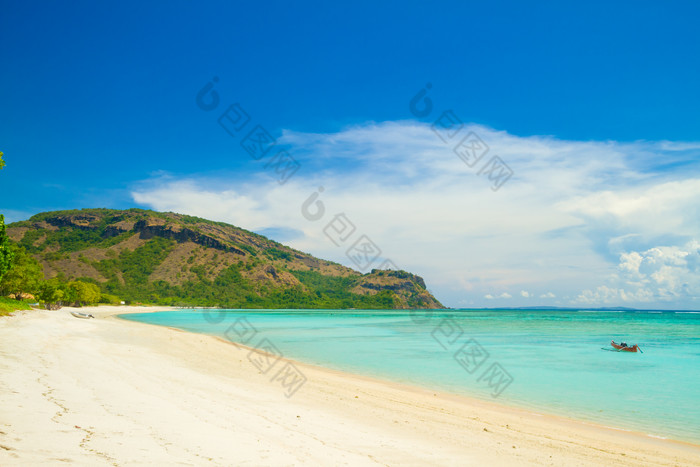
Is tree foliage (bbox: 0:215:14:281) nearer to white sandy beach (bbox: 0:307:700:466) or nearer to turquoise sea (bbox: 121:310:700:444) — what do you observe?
white sandy beach (bbox: 0:307:700:466)

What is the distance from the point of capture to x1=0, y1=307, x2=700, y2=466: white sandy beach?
246 inches

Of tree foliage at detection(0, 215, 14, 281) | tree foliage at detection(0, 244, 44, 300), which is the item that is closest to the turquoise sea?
tree foliage at detection(0, 215, 14, 281)

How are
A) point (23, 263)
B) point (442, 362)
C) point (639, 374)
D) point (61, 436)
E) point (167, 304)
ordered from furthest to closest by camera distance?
point (167, 304), point (23, 263), point (442, 362), point (639, 374), point (61, 436)

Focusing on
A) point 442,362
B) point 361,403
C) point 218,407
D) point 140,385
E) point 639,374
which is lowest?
point 140,385

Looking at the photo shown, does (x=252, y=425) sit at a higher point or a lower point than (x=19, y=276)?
higher

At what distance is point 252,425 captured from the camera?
8555 millimetres

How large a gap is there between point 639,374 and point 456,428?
1877cm

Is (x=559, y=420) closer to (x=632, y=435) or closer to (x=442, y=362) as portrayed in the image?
(x=632, y=435)

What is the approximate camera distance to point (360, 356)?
29.0 metres

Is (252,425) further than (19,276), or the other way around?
(19,276)

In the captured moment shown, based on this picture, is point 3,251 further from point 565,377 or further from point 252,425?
point 565,377

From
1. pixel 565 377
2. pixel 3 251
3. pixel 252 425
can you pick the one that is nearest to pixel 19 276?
pixel 3 251

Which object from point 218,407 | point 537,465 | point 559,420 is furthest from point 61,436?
point 559,420

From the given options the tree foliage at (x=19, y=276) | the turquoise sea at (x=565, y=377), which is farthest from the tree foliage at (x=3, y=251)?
the turquoise sea at (x=565, y=377)
